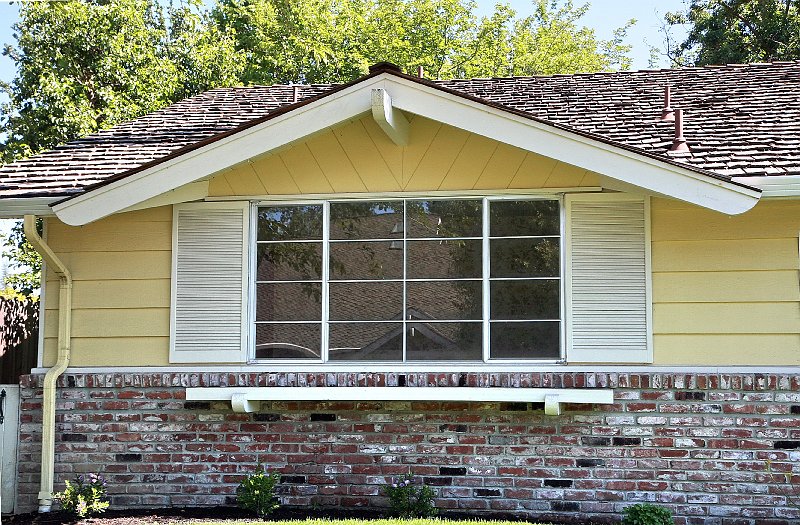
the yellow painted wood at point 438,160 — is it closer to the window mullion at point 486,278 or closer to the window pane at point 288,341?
the window mullion at point 486,278

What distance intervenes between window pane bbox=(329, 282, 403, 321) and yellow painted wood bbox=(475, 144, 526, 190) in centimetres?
113

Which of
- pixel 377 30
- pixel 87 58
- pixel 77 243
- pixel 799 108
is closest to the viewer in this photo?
pixel 77 243

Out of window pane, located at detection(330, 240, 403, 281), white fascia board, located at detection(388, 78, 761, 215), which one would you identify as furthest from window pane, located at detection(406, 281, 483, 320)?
white fascia board, located at detection(388, 78, 761, 215)

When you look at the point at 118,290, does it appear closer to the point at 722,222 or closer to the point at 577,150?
the point at 577,150

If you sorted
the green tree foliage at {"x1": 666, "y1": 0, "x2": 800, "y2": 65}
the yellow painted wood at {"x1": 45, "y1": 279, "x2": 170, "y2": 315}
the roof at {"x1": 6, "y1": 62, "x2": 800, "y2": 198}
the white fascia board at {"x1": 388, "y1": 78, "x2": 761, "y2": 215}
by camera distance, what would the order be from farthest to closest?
the green tree foliage at {"x1": 666, "y1": 0, "x2": 800, "y2": 65}, the yellow painted wood at {"x1": 45, "y1": 279, "x2": 170, "y2": 315}, the roof at {"x1": 6, "y1": 62, "x2": 800, "y2": 198}, the white fascia board at {"x1": 388, "y1": 78, "x2": 761, "y2": 215}

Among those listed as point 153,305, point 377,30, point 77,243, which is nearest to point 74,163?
point 77,243

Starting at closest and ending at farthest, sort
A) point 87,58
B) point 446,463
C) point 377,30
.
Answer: point 446,463 < point 87,58 < point 377,30

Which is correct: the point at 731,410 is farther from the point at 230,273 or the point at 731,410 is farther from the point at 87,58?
the point at 87,58

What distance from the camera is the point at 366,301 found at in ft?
24.1

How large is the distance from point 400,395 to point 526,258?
155cm

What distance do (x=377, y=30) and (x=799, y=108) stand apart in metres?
16.6

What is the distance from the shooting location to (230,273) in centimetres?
749

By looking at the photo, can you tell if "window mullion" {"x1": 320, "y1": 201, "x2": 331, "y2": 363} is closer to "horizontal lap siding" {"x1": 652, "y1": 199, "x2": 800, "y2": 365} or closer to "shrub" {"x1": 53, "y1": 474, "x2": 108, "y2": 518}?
"shrub" {"x1": 53, "y1": 474, "x2": 108, "y2": 518}

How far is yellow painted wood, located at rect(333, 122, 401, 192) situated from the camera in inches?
294
